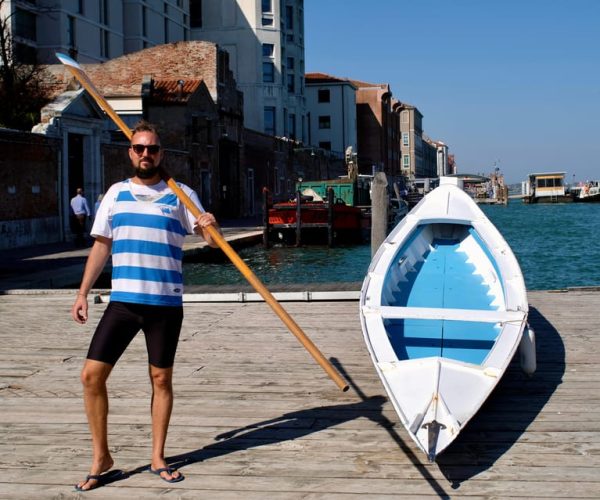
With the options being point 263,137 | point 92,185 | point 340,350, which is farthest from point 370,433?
point 263,137

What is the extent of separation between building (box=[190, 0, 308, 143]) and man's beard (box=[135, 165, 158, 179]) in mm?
49740

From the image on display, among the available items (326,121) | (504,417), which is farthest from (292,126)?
(504,417)

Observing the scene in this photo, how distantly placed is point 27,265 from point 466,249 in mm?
11450

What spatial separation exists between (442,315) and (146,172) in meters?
2.35

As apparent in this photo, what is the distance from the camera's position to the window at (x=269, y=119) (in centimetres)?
5388

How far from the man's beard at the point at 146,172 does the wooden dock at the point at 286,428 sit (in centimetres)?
149

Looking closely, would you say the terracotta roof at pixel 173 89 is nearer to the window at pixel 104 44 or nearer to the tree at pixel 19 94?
the tree at pixel 19 94

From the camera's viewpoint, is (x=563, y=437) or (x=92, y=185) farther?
(x=92, y=185)

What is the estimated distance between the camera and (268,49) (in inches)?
2140

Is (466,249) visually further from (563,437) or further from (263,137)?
(263,137)

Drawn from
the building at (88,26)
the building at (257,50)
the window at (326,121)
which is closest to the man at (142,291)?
the building at (88,26)

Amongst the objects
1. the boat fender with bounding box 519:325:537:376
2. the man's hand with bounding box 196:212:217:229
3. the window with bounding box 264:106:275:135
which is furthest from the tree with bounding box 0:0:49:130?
the man's hand with bounding box 196:212:217:229

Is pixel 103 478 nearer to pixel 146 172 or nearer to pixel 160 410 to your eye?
pixel 160 410

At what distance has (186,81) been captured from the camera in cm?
3431
